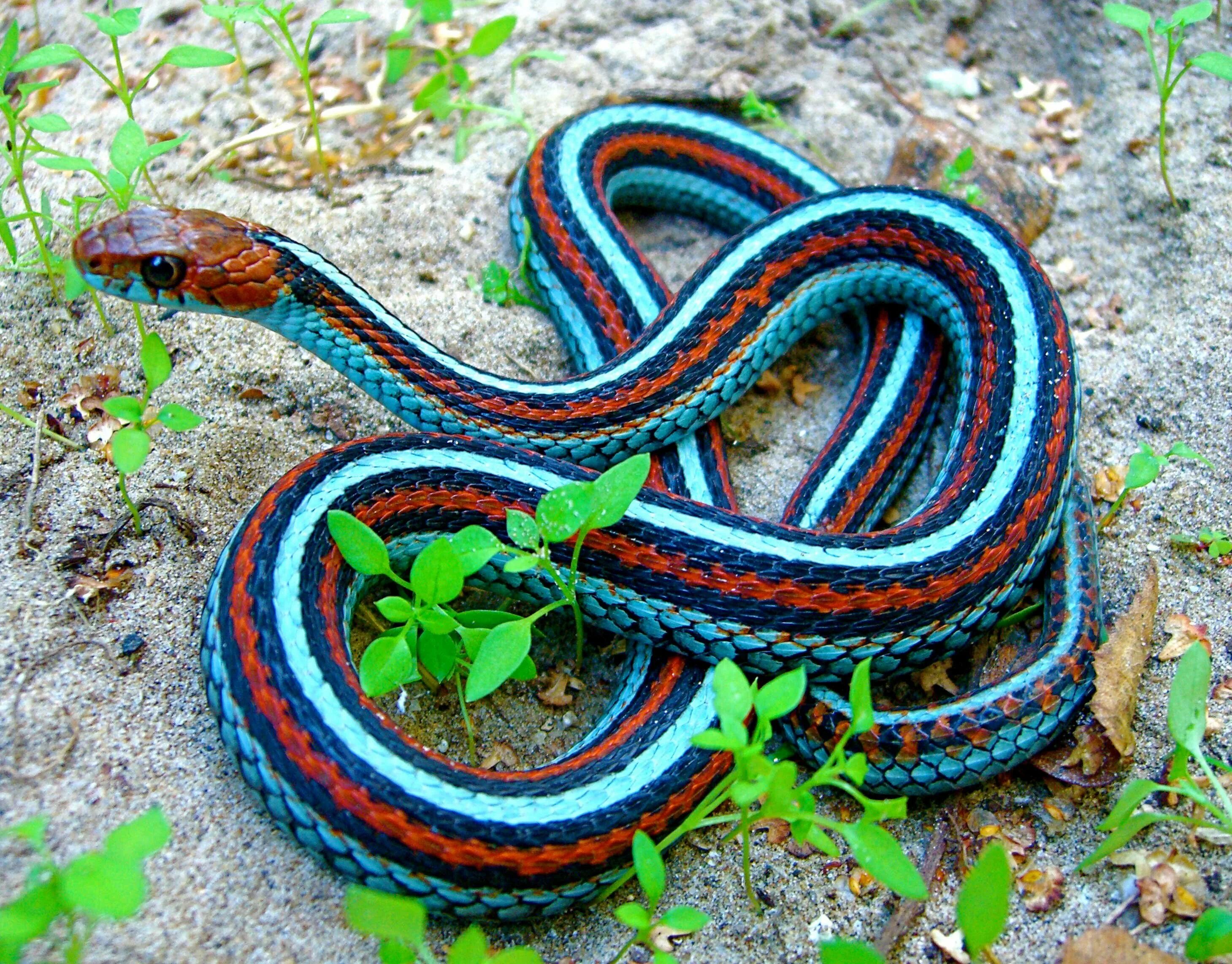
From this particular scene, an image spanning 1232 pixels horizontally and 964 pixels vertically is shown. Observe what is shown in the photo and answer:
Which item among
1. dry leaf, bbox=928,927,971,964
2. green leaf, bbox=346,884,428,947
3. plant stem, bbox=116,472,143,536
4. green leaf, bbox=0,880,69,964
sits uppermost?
green leaf, bbox=346,884,428,947

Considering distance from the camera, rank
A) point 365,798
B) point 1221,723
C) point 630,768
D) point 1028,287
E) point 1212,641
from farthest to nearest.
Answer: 1. point 1028,287
2. point 1212,641
3. point 1221,723
4. point 630,768
5. point 365,798

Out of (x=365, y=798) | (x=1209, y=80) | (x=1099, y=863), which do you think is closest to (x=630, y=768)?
(x=365, y=798)

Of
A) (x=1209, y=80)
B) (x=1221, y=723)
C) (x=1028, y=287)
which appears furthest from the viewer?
(x=1209, y=80)

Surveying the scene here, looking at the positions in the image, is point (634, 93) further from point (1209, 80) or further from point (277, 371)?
point (1209, 80)

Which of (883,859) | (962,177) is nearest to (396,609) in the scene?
(883,859)

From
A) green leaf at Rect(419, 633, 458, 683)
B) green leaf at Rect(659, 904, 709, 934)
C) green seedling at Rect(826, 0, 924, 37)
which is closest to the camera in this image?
green leaf at Rect(659, 904, 709, 934)

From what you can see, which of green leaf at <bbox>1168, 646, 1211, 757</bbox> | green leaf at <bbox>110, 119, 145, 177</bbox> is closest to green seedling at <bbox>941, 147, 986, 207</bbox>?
green leaf at <bbox>1168, 646, 1211, 757</bbox>

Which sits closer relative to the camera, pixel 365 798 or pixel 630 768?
pixel 365 798

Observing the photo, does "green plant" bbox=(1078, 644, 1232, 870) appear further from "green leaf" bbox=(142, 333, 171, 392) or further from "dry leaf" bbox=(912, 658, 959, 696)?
"green leaf" bbox=(142, 333, 171, 392)
